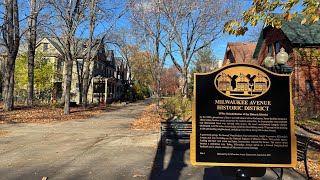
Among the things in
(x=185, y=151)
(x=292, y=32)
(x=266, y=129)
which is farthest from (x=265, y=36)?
(x=266, y=129)

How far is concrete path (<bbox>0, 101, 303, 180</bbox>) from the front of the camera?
→ 6312 millimetres

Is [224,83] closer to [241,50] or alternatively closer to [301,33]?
[301,33]

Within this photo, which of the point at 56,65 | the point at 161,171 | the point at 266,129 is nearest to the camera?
the point at 266,129

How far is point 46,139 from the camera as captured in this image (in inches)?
428

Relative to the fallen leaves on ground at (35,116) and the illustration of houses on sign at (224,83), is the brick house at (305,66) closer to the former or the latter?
the fallen leaves on ground at (35,116)

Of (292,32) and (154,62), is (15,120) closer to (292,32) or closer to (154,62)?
(154,62)

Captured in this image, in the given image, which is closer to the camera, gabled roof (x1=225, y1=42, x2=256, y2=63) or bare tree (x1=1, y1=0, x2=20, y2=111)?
bare tree (x1=1, y1=0, x2=20, y2=111)

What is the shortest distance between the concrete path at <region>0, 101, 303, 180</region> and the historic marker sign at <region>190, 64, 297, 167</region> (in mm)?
2606

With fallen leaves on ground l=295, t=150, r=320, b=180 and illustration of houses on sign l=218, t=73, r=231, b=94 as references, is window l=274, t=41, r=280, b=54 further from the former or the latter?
illustration of houses on sign l=218, t=73, r=231, b=94

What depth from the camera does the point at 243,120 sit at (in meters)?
3.82

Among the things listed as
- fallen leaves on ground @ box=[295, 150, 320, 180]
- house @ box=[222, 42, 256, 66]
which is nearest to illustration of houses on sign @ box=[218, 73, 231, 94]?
fallen leaves on ground @ box=[295, 150, 320, 180]

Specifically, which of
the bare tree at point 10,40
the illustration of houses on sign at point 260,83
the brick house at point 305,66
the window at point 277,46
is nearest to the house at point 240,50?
the window at point 277,46

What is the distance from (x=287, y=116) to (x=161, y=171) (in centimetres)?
356

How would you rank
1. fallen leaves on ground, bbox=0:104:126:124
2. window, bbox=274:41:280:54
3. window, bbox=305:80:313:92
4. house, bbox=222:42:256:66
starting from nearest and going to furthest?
fallen leaves on ground, bbox=0:104:126:124, window, bbox=305:80:313:92, window, bbox=274:41:280:54, house, bbox=222:42:256:66
